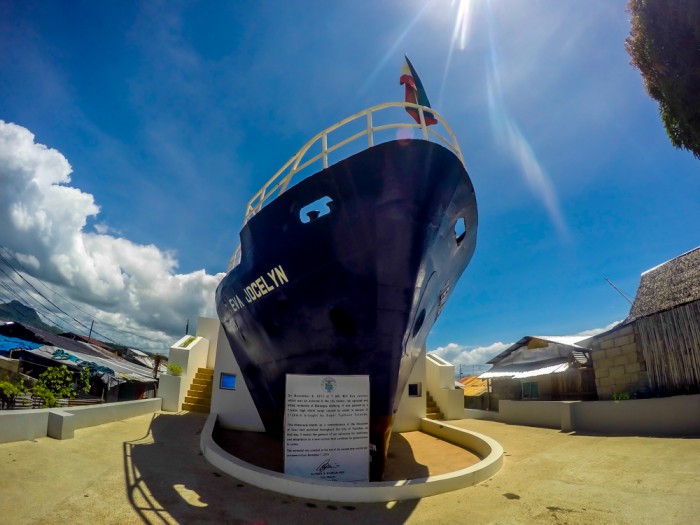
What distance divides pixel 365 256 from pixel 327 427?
2.40m

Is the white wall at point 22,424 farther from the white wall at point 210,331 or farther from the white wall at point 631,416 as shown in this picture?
the white wall at point 631,416

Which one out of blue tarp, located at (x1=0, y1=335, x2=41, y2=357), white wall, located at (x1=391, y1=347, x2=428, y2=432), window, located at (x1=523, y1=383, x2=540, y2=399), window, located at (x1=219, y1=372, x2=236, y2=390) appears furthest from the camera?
blue tarp, located at (x1=0, y1=335, x2=41, y2=357)

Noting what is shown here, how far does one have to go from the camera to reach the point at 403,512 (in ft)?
14.4

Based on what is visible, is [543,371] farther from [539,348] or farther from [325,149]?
[325,149]

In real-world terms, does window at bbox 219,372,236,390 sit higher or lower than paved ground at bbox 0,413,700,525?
higher

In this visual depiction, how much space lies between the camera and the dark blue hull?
5098 millimetres

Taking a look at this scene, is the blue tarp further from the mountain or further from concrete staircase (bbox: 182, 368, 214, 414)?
the mountain

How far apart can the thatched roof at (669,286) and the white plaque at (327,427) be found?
986 cm

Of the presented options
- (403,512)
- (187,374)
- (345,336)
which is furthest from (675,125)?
(187,374)

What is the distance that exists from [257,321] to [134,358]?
130ft

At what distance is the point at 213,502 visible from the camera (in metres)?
4.39

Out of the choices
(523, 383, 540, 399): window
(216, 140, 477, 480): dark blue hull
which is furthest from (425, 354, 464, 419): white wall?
(216, 140, 477, 480): dark blue hull

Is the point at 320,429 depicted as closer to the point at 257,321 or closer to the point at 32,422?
the point at 257,321

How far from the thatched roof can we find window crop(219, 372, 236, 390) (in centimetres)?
1206
